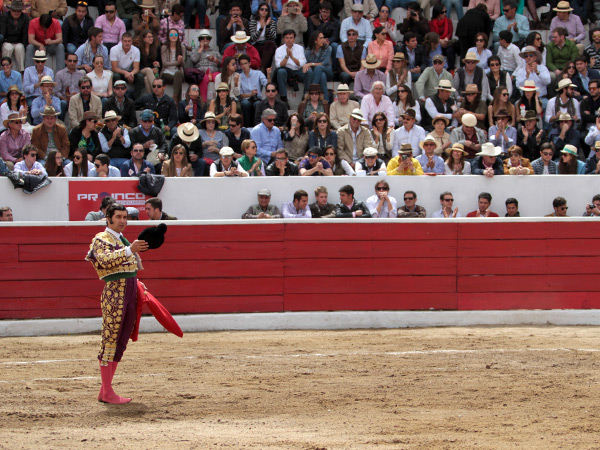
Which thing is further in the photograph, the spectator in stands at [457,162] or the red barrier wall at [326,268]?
the spectator in stands at [457,162]

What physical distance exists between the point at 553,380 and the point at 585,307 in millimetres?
3181

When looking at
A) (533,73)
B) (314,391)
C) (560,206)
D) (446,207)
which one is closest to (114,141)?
(446,207)

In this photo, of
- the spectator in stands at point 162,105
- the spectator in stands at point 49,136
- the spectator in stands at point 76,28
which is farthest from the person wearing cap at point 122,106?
the spectator in stands at point 76,28

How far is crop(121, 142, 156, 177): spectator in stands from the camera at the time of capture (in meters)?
11.0

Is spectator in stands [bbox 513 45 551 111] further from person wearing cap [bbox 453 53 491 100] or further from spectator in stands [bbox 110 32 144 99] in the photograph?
spectator in stands [bbox 110 32 144 99]

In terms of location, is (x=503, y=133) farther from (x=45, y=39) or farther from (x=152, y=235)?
(x=152, y=235)

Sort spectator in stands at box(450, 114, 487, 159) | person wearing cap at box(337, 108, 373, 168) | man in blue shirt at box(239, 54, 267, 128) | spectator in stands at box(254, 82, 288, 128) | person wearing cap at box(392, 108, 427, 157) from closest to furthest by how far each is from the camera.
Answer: person wearing cap at box(337, 108, 373, 168) → spectator in stands at box(450, 114, 487, 159) → person wearing cap at box(392, 108, 427, 157) → spectator in stands at box(254, 82, 288, 128) → man in blue shirt at box(239, 54, 267, 128)

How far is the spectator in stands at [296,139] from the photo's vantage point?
12.0 meters

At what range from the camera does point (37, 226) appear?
948cm

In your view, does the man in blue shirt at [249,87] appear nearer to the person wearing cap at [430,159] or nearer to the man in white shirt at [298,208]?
the person wearing cap at [430,159]

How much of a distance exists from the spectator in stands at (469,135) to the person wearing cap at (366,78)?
5.74ft

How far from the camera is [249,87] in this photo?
1312cm

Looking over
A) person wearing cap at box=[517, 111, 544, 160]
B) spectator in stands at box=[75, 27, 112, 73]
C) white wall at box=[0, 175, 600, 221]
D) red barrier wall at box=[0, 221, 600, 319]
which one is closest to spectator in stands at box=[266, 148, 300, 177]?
white wall at box=[0, 175, 600, 221]

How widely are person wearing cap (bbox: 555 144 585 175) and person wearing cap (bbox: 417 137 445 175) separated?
1.53m
